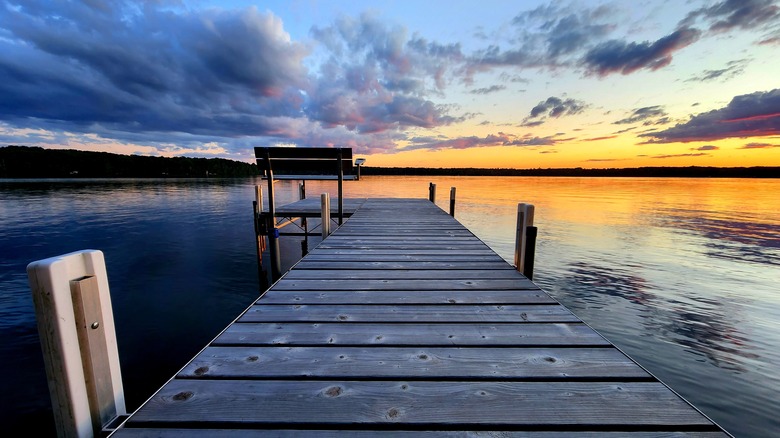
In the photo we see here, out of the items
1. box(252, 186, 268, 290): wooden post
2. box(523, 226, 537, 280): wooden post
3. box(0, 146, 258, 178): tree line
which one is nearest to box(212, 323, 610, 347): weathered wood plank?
box(523, 226, 537, 280): wooden post

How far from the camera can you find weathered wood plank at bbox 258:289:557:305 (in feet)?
10.5

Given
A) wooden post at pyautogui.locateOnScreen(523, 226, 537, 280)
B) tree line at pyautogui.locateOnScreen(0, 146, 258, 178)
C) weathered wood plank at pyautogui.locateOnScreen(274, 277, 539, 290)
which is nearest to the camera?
weathered wood plank at pyautogui.locateOnScreen(274, 277, 539, 290)

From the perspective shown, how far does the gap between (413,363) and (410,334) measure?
16.3 inches

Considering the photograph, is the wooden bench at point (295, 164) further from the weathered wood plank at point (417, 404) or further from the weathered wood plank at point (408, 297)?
the weathered wood plank at point (417, 404)

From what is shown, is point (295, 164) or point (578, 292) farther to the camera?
point (295, 164)

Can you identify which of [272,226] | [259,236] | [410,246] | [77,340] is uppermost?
[77,340]

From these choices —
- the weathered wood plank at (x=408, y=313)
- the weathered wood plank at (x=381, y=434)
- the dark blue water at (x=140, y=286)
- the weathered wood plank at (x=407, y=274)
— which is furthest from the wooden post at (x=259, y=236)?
the weathered wood plank at (x=381, y=434)

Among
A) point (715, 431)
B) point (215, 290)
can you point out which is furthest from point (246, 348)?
point (215, 290)

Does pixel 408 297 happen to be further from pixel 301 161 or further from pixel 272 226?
pixel 272 226

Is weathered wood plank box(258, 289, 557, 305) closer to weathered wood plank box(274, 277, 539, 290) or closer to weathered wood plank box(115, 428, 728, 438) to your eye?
weathered wood plank box(274, 277, 539, 290)

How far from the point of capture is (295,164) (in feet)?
30.9

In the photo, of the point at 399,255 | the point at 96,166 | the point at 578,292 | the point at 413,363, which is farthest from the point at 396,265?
the point at 96,166

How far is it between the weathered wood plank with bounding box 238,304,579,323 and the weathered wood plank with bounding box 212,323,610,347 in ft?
0.34

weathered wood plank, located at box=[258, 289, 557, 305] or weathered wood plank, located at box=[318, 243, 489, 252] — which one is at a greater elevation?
weathered wood plank, located at box=[258, 289, 557, 305]
